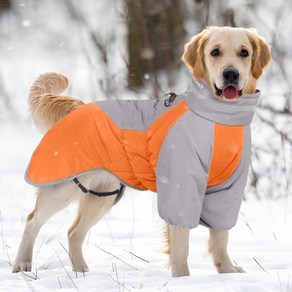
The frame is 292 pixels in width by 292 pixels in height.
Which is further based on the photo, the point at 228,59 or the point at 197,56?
the point at 197,56

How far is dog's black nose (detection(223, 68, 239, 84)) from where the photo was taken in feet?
11.3

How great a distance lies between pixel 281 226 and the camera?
5375 millimetres

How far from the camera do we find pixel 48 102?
427 centimetres

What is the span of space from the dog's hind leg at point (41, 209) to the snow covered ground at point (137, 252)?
12 cm

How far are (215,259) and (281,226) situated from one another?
167 cm

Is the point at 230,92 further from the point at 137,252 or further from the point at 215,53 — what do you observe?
the point at 137,252

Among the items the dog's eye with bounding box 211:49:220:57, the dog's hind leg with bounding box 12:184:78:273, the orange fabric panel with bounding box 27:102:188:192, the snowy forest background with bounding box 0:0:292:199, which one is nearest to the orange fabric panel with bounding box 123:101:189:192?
the orange fabric panel with bounding box 27:102:188:192

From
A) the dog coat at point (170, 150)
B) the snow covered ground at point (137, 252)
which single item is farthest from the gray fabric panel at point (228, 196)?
the snow covered ground at point (137, 252)

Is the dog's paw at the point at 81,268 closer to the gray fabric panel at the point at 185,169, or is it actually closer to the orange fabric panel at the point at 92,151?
the orange fabric panel at the point at 92,151

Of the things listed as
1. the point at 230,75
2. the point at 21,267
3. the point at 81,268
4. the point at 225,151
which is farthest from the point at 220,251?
the point at 21,267

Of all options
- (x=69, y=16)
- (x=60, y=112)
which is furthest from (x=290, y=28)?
(x=60, y=112)

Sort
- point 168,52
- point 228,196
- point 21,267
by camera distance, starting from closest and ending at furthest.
→ point 228,196, point 21,267, point 168,52

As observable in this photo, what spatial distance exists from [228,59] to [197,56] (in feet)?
0.82

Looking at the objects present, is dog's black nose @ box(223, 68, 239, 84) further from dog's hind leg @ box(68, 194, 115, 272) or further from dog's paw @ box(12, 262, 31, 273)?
dog's paw @ box(12, 262, 31, 273)
